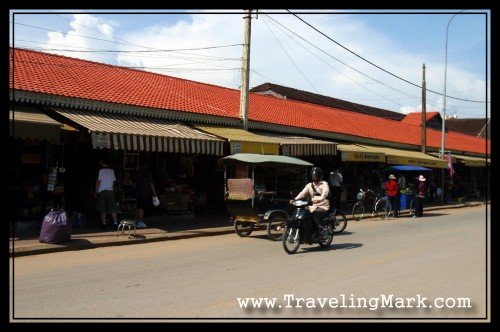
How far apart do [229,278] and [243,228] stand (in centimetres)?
537

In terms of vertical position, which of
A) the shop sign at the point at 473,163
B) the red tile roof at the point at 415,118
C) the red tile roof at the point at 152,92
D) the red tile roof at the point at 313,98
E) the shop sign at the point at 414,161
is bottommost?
the shop sign at the point at 414,161

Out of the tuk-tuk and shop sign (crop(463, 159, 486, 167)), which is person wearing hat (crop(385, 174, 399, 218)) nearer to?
the tuk-tuk

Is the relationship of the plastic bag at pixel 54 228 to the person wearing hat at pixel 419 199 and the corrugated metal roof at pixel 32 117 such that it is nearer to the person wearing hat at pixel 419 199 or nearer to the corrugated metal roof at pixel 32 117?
the corrugated metal roof at pixel 32 117

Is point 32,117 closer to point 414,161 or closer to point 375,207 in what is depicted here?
point 375,207

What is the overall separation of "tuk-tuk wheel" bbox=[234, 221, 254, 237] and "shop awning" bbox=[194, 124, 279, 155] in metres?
3.10

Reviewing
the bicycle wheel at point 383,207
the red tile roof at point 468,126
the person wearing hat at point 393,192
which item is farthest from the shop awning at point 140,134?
the red tile roof at point 468,126

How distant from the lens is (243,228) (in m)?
12.7

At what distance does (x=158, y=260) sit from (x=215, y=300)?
10.6 feet

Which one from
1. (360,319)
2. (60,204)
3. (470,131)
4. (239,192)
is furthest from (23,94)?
(470,131)

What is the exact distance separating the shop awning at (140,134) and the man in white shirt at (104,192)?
2.85 ft

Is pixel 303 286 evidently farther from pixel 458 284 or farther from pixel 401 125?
pixel 401 125

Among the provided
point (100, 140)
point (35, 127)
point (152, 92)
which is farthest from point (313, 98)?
point (35, 127)

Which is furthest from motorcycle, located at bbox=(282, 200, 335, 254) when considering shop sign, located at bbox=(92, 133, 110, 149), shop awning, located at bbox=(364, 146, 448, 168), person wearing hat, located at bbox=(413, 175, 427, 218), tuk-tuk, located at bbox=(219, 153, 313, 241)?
shop awning, located at bbox=(364, 146, 448, 168)

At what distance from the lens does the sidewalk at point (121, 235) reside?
32.0 ft
